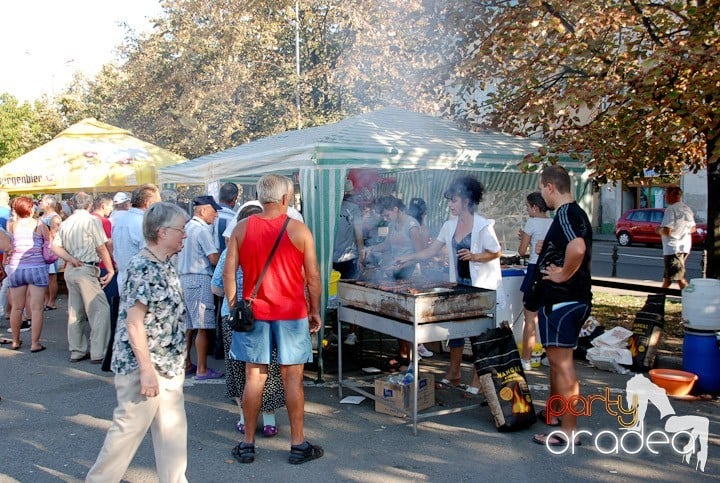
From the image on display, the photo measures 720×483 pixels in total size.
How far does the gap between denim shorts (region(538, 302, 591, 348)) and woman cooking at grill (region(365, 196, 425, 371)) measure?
232 cm

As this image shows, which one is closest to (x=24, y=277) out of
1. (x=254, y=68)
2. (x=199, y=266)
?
(x=199, y=266)

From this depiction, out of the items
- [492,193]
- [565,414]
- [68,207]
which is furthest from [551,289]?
[68,207]

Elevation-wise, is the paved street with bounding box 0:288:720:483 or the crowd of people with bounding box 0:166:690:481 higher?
the crowd of people with bounding box 0:166:690:481

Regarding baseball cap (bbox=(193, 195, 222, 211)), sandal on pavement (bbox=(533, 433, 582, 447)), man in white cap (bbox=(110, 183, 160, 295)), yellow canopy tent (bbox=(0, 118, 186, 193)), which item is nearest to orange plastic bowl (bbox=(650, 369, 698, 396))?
sandal on pavement (bbox=(533, 433, 582, 447))

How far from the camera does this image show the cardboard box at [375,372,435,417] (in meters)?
5.11

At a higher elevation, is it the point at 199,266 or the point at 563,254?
the point at 563,254

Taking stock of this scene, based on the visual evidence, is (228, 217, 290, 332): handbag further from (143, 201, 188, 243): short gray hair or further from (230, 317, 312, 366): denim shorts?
(143, 201, 188, 243): short gray hair

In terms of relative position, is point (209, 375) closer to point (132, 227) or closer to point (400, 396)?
point (132, 227)

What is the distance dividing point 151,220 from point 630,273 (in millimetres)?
15032

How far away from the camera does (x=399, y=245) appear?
23.7ft

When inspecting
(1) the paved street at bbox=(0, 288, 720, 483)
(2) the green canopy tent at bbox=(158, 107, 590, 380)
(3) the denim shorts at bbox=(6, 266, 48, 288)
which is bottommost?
(1) the paved street at bbox=(0, 288, 720, 483)

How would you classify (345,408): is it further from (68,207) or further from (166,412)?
(68,207)

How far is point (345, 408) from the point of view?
546 centimetres

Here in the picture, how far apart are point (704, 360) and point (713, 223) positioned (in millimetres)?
2500
